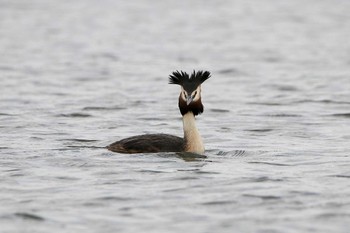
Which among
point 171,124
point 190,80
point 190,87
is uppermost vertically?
point 190,80

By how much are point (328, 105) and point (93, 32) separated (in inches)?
869

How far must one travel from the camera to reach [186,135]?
1847 cm

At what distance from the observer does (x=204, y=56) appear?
39625mm

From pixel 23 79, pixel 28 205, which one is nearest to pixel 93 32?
pixel 23 79

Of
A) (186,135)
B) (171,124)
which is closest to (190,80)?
(186,135)

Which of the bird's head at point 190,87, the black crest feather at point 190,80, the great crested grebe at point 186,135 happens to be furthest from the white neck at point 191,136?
the black crest feather at point 190,80

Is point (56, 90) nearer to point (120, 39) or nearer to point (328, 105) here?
point (328, 105)

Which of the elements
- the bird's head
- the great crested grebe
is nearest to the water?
the great crested grebe

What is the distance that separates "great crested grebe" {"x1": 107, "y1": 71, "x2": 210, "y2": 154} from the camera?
720 inches

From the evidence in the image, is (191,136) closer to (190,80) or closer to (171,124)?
(190,80)

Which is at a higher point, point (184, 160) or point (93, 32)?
point (93, 32)

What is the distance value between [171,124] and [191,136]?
5544 millimetres

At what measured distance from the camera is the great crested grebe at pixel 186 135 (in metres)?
18.3

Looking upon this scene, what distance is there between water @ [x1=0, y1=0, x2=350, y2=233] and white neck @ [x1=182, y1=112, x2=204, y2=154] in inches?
7.4
